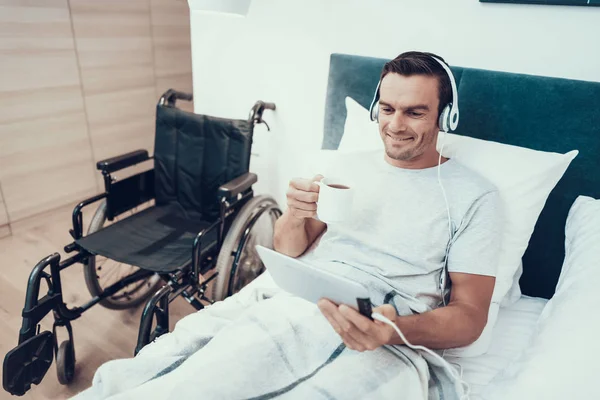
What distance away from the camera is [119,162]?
66.7 inches

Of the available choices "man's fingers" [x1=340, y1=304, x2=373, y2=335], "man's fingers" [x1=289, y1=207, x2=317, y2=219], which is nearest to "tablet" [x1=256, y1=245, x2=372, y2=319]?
"man's fingers" [x1=340, y1=304, x2=373, y2=335]

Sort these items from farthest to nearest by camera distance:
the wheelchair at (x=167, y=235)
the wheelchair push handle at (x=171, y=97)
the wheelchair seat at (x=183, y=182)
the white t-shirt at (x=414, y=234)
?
the wheelchair push handle at (x=171, y=97)
the wheelchair seat at (x=183, y=182)
the wheelchair at (x=167, y=235)
the white t-shirt at (x=414, y=234)

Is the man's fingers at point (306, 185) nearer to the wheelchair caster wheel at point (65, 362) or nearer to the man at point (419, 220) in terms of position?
the man at point (419, 220)

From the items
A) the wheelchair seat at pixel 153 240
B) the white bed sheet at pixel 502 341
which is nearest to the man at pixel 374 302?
the white bed sheet at pixel 502 341

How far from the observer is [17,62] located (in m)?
2.23

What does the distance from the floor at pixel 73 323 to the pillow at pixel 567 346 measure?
1409mm

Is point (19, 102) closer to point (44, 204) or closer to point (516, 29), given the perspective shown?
point (44, 204)

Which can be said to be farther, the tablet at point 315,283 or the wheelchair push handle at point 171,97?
the wheelchair push handle at point 171,97

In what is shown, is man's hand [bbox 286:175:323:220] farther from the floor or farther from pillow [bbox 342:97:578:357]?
the floor

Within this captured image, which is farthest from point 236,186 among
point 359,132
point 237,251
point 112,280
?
point 112,280

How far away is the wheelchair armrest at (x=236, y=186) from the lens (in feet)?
4.76

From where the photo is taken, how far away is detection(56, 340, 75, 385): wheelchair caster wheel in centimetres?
142

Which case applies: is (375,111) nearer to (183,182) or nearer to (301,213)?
(301,213)

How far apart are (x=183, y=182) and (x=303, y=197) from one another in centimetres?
98
